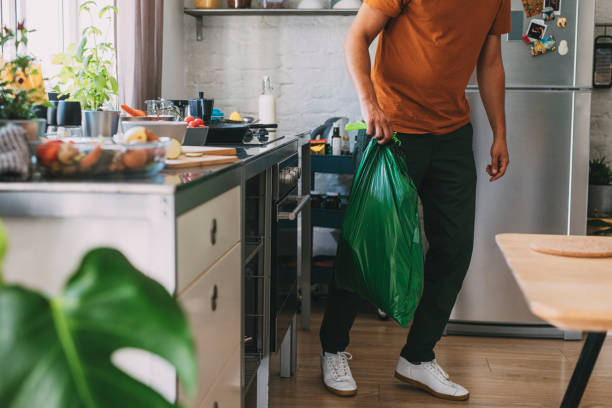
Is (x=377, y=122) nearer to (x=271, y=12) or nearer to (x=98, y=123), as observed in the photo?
(x=98, y=123)

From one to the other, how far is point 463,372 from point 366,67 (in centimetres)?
115

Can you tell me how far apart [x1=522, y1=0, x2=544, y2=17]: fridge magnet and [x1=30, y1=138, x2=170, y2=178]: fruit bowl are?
209cm

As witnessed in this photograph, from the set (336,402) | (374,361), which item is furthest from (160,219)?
(374,361)

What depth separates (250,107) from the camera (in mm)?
3434

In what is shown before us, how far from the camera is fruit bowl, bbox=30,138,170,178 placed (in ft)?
3.44

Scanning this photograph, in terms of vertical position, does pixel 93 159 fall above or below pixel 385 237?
above

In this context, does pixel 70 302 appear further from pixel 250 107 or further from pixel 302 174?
pixel 250 107

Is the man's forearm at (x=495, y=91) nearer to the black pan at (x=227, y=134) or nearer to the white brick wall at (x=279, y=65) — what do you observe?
the black pan at (x=227, y=134)

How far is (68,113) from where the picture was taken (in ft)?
5.30

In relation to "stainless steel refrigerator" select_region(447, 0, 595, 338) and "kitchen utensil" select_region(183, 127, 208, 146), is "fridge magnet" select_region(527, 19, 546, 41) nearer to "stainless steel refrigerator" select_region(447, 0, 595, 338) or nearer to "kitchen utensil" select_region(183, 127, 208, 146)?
"stainless steel refrigerator" select_region(447, 0, 595, 338)

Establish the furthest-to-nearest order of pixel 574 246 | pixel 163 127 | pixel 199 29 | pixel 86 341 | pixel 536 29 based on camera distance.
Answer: pixel 199 29
pixel 536 29
pixel 163 127
pixel 574 246
pixel 86 341

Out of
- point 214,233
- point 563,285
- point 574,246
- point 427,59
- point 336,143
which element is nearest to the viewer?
point 563,285

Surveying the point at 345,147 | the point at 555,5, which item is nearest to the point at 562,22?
the point at 555,5

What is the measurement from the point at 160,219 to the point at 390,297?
1.14 meters
